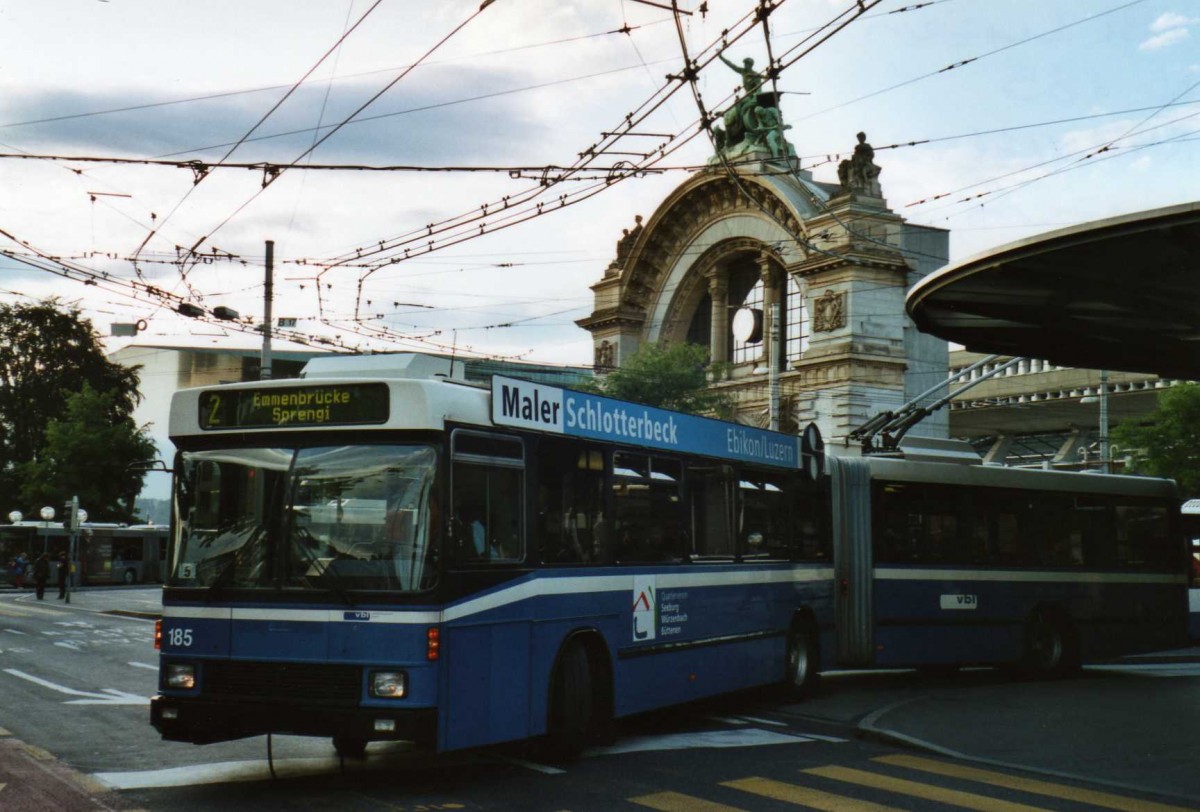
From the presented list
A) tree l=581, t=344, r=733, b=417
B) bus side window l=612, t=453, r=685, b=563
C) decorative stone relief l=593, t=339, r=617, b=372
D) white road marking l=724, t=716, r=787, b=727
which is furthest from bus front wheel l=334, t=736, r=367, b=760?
decorative stone relief l=593, t=339, r=617, b=372

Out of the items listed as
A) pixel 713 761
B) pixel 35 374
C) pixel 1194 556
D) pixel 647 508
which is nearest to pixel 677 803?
pixel 713 761

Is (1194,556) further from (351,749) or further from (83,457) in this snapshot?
(83,457)

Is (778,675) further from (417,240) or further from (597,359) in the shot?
(597,359)

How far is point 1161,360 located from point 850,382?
3024 centimetres

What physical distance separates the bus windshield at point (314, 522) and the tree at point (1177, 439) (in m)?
30.8

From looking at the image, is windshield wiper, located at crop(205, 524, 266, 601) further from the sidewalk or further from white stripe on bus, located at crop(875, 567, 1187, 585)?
white stripe on bus, located at crop(875, 567, 1187, 585)

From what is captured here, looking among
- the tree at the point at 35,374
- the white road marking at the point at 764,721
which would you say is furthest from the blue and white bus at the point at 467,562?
the tree at the point at 35,374

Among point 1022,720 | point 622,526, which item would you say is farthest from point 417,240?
point 1022,720

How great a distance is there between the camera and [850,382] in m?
48.0

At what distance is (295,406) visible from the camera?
9438mm

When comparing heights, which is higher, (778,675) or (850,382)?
(850,382)

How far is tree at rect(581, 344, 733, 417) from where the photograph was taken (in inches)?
1955

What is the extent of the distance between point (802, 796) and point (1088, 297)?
6569 millimetres

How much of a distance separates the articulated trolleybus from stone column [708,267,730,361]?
150ft
